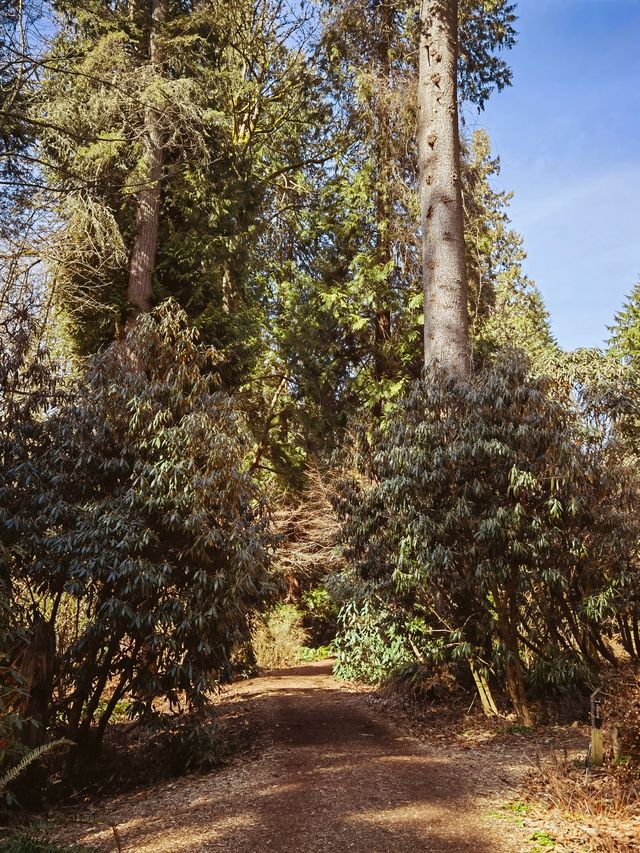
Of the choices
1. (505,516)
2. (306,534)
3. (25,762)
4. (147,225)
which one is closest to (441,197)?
(505,516)

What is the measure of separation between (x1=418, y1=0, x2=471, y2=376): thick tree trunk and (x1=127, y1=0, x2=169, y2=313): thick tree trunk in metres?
4.68

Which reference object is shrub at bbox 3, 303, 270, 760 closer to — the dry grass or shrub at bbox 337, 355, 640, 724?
shrub at bbox 337, 355, 640, 724

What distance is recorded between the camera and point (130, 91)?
440 inches

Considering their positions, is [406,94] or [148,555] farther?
[406,94]

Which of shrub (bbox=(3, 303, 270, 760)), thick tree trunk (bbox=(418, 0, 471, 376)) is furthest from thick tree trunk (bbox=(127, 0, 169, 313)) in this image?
thick tree trunk (bbox=(418, 0, 471, 376))

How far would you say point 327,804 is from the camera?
4918mm

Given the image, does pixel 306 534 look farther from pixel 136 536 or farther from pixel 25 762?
pixel 25 762

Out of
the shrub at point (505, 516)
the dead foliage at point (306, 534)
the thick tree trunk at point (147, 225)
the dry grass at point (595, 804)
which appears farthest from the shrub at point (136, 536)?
the dead foliage at point (306, 534)

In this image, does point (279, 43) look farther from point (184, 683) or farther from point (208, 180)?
point (184, 683)

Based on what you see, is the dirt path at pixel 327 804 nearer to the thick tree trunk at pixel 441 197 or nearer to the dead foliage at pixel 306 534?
the thick tree trunk at pixel 441 197

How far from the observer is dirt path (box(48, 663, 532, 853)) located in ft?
14.0

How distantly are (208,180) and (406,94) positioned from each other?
4.33 metres

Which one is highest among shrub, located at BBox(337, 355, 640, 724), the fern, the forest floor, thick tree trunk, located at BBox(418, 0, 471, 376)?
thick tree trunk, located at BBox(418, 0, 471, 376)

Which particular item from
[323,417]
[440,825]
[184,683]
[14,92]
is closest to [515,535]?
[440,825]
